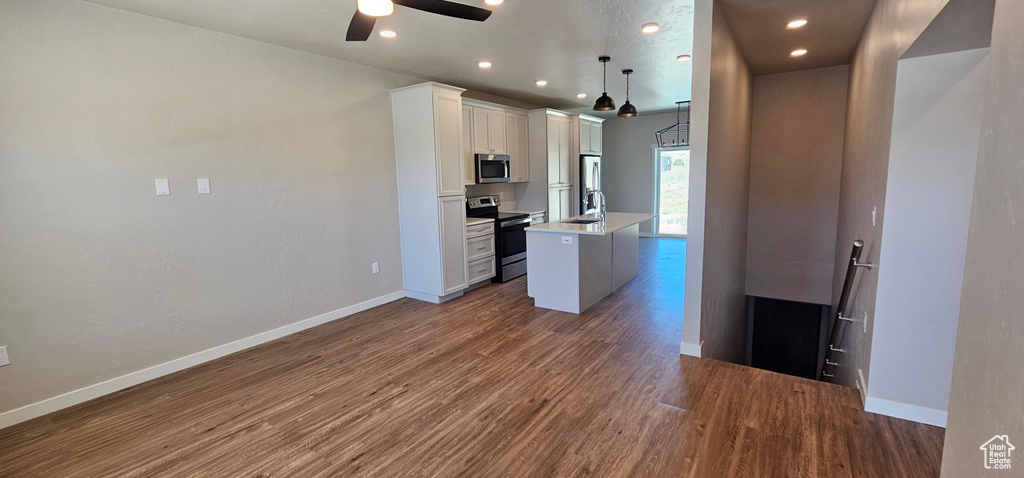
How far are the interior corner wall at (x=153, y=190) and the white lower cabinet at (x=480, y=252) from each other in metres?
1.37

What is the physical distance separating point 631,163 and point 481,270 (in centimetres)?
473

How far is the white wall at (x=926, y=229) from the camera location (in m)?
2.00

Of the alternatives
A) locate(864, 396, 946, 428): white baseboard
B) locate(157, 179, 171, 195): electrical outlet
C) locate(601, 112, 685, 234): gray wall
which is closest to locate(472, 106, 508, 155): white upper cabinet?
locate(157, 179, 171, 195): electrical outlet

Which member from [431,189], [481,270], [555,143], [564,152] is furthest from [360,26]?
[564,152]

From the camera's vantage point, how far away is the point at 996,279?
103 centimetres

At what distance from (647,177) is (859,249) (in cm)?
592

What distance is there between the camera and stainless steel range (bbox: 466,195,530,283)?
5.50m

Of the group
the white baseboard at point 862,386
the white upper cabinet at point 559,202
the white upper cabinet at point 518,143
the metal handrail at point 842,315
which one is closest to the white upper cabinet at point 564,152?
the white upper cabinet at point 559,202

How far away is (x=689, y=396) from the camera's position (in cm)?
263

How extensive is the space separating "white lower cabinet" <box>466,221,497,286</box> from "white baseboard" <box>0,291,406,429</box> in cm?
140

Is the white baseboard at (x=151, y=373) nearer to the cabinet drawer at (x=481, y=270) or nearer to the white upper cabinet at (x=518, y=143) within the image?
the cabinet drawer at (x=481, y=270)

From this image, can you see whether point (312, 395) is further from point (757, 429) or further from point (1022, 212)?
point (1022, 212)

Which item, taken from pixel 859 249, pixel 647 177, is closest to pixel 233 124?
pixel 859 249

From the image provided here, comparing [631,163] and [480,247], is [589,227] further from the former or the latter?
[631,163]
